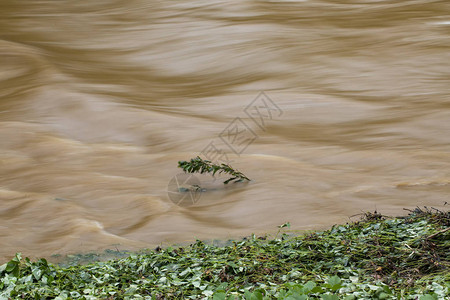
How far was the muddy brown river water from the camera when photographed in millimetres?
4598

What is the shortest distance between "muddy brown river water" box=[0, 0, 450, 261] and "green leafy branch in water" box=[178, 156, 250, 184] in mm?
119

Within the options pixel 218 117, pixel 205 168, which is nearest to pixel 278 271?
pixel 205 168

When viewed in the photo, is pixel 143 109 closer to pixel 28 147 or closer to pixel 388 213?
pixel 28 147

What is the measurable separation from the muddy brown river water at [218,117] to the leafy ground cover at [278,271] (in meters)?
0.85

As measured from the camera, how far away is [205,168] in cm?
474

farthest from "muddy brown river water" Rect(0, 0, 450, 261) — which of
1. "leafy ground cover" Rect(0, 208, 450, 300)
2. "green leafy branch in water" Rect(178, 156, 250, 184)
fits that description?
"leafy ground cover" Rect(0, 208, 450, 300)

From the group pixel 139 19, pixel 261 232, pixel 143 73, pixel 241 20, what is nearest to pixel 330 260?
pixel 261 232

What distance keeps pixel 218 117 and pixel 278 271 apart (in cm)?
427

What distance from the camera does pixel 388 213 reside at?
414 cm

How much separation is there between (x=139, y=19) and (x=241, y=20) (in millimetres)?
2018

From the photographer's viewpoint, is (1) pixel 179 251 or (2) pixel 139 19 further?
(2) pixel 139 19

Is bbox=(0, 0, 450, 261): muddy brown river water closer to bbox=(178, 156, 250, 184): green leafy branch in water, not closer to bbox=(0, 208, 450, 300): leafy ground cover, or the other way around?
bbox=(178, 156, 250, 184): green leafy branch in water

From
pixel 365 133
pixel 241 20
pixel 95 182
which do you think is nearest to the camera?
pixel 95 182

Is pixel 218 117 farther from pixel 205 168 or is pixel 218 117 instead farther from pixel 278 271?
pixel 278 271
